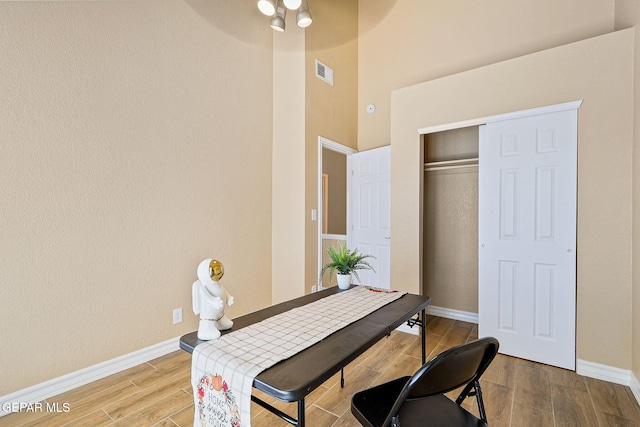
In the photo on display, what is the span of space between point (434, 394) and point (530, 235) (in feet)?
7.02

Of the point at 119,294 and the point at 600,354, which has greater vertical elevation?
the point at 119,294

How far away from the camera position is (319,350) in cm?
127

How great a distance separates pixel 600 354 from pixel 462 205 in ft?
5.88

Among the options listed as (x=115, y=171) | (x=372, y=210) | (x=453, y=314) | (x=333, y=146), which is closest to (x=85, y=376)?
(x=115, y=171)

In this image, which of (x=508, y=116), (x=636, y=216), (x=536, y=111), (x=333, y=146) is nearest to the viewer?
(x=636, y=216)

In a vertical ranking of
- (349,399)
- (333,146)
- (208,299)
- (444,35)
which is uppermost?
(444,35)

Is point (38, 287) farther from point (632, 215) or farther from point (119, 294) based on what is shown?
point (632, 215)

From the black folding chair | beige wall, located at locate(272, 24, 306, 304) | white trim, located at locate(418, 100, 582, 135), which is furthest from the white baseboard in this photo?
white trim, located at locate(418, 100, 582, 135)

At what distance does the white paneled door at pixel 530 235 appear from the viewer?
248 centimetres

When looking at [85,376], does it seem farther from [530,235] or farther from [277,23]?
[530,235]

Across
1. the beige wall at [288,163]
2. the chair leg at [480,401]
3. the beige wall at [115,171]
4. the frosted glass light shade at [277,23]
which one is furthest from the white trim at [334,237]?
the chair leg at [480,401]

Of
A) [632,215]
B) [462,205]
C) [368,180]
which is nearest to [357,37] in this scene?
[368,180]

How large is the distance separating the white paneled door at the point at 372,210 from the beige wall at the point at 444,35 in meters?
0.44

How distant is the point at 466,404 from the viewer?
2.04 meters
